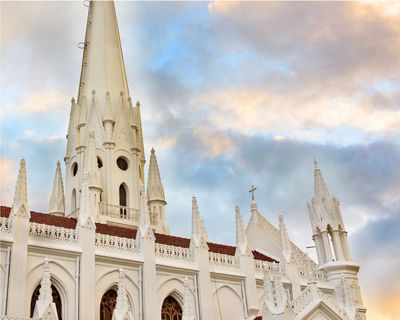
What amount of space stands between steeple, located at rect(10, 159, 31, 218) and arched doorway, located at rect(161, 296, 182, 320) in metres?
8.02

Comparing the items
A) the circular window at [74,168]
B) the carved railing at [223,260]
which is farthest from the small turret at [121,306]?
the circular window at [74,168]

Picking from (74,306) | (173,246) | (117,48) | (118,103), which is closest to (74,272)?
(74,306)

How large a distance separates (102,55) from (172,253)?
19.7 m

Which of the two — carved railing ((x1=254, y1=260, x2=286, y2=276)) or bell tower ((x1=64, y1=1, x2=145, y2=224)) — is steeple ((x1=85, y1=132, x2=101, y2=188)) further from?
carved railing ((x1=254, y1=260, x2=286, y2=276))

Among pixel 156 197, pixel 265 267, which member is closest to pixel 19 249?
pixel 265 267

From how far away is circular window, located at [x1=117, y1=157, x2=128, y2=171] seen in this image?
3857 cm

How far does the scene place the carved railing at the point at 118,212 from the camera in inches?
1406

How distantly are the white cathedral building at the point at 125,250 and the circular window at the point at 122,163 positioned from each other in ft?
0.23

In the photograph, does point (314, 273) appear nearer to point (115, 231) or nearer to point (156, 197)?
point (156, 197)

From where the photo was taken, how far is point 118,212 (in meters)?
36.1

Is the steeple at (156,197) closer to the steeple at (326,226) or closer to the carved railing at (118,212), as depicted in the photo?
the carved railing at (118,212)

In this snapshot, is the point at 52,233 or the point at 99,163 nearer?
the point at 52,233

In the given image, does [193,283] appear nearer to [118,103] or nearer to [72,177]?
[72,177]

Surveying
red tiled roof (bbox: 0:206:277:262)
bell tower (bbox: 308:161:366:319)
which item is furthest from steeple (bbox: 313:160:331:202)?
red tiled roof (bbox: 0:206:277:262)
